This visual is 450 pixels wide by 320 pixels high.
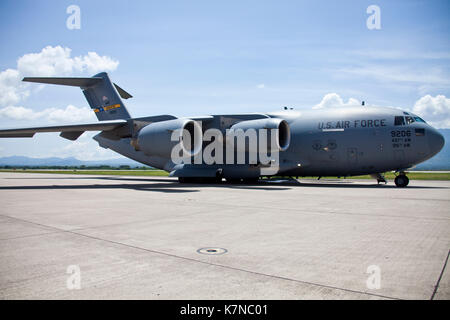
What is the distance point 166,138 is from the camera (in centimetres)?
1560

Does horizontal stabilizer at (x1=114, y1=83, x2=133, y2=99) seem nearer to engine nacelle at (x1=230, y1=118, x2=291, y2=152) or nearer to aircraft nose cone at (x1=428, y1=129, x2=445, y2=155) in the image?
engine nacelle at (x1=230, y1=118, x2=291, y2=152)

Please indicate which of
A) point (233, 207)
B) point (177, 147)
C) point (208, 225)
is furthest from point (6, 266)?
point (177, 147)

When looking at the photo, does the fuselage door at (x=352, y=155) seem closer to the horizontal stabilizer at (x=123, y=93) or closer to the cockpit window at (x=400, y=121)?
the cockpit window at (x=400, y=121)

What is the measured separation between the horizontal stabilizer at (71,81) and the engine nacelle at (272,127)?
8.94 meters

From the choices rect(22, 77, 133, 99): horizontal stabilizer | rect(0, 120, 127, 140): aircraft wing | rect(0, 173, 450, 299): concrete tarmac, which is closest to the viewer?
rect(0, 173, 450, 299): concrete tarmac

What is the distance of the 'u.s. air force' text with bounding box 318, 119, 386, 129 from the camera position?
591 inches

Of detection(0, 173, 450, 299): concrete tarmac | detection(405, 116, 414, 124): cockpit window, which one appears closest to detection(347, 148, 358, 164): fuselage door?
detection(405, 116, 414, 124): cockpit window

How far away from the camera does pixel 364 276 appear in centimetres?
320

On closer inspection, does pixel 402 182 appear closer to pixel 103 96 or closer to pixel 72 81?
pixel 103 96

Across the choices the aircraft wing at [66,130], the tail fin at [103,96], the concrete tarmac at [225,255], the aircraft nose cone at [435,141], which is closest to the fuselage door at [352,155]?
the aircraft nose cone at [435,141]

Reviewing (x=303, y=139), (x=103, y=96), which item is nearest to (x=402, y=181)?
(x=303, y=139)

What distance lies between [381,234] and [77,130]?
588 inches

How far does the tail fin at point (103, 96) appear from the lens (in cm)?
1991

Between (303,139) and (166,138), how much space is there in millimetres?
6336
